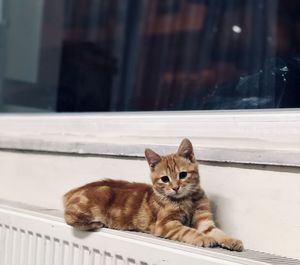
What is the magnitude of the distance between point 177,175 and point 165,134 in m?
0.24

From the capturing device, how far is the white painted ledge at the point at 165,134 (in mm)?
975

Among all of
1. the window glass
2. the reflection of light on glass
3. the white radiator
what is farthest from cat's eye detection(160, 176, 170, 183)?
the reflection of light on glass

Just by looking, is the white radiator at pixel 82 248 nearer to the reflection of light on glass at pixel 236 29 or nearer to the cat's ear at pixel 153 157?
the cat's ear at pixel 153 157

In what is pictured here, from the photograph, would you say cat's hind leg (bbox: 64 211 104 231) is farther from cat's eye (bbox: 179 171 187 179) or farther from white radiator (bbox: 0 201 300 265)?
cat's eye (bbox: 179 171 187 179)

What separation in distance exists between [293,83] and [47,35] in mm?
972

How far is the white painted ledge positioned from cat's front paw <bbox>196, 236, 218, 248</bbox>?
184 millimetres

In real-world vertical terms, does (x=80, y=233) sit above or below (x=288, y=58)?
below

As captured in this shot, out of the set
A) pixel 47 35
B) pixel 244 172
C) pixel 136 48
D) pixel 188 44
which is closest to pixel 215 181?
pixel 244 172

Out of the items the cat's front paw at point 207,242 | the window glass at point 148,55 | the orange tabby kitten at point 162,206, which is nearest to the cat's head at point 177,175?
the orange tabby kitten at point 162,206

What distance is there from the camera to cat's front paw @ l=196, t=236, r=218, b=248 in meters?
0.88

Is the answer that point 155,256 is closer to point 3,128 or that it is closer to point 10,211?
point 10,211

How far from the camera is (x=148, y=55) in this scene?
4.89ft

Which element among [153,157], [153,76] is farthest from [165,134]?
[153,76]

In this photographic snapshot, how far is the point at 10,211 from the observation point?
49.9 inches
